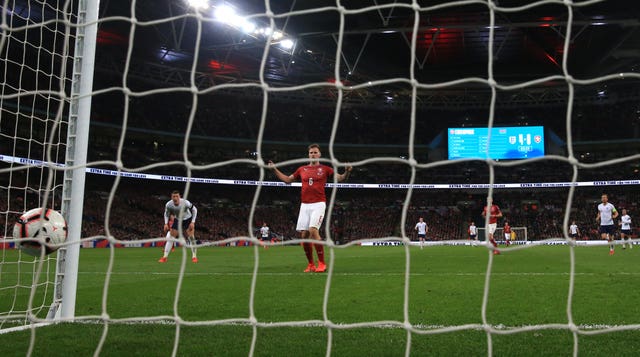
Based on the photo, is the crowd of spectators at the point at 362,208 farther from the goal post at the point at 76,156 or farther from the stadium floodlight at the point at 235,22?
the goal post at the point at 76,156

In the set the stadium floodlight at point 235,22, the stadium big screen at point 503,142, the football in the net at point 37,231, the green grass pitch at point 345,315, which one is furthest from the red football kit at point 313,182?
the stadium big screen at point 503,142

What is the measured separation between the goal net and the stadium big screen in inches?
5.1

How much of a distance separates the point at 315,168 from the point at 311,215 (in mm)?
665

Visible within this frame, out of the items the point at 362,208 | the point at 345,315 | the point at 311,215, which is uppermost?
the point at 362,208

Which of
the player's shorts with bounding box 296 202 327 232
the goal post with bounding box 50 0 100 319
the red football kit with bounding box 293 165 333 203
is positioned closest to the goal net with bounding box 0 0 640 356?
the goal post with bounding box 50 0 100 319

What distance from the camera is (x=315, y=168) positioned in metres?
7.41

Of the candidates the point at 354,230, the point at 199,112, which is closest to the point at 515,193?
the point at 354,230

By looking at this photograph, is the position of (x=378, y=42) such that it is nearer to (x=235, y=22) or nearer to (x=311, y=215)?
(x=235, y=22)

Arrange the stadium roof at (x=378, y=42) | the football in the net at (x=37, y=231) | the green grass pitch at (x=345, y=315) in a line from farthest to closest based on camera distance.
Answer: the stadium roof at (x=378, y=42), the football in the net at (x=37, y=231), the green grass pitch at (x=345, y=315)

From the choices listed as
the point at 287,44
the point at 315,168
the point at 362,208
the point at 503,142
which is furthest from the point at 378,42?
the point at 315,168

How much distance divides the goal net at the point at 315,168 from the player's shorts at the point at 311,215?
310 mm

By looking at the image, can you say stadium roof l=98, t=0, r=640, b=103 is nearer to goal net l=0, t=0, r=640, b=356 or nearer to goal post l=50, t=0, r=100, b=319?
goal net l=0, t=0, r=640, b=356

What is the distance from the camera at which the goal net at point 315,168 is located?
302 cm

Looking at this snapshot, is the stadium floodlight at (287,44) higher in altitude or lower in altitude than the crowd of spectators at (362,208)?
higher
